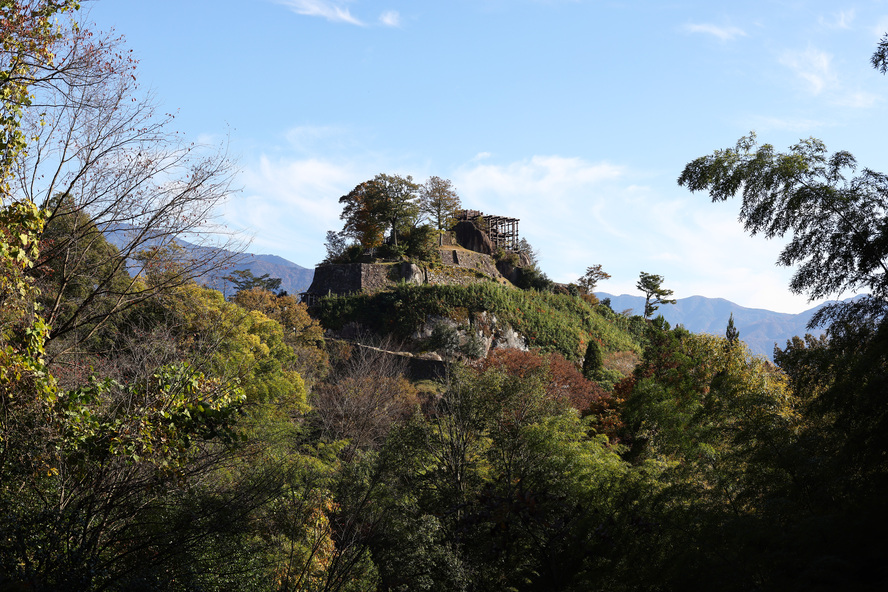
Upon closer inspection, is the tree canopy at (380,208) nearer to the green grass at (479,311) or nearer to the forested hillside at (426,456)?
the green grass at (479,311)

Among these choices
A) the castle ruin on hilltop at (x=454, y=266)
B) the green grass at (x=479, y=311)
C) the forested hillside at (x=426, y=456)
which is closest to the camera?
the forested hillside at (x=426, y=456)

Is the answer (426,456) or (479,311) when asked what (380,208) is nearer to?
(479,311)

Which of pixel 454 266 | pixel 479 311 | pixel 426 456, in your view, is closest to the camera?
pixel 426 456

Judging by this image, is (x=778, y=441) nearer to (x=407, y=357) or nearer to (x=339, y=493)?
(x=339, y=493)

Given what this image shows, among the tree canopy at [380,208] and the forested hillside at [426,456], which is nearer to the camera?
the forested hillside at [426,456]

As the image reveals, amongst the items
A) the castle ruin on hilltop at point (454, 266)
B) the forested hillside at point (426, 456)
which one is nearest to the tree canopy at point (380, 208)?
the castle ruin on hilltop at point (454, 266)

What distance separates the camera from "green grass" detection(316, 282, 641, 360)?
32969 millimetres

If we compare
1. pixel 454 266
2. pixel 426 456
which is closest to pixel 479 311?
pixel 454 266

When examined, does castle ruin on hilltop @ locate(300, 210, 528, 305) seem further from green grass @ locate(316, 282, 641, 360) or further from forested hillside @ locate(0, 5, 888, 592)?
forested hillside @ locate(0, 5, 888, 592)

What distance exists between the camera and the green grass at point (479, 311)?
3297cm

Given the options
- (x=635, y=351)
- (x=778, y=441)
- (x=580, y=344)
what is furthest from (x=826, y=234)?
(x=635, y=351)

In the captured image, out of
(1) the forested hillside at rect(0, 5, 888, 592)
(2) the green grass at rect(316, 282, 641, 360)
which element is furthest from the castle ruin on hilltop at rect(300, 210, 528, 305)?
(1) the forested hillside at rect(0, 5, 888, 592)

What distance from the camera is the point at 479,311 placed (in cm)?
3422

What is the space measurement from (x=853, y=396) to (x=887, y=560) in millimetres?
2559
